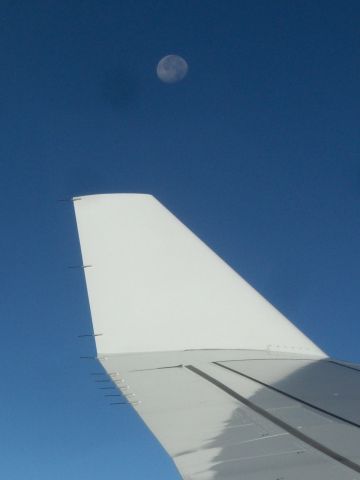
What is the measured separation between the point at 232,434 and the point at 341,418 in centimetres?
66

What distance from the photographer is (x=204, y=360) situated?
371cm

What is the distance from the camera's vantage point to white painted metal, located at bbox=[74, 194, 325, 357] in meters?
3.80

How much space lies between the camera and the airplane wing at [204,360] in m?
2.27

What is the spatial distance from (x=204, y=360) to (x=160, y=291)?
2.32ft

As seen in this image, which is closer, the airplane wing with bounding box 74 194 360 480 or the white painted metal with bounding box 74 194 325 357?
the airplane wing with bounding box 74 194 360 480

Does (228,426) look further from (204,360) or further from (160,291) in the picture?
(160,291)

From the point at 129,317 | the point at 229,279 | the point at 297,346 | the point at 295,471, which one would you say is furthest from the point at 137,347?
the point at 295,471

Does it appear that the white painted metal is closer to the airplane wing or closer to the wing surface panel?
the airplane wing

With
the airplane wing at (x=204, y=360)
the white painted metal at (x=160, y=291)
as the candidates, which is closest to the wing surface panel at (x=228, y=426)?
the airplane wing at (x=204, y=360)

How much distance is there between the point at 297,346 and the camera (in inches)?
169

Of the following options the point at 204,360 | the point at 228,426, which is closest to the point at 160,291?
the point at 204,360

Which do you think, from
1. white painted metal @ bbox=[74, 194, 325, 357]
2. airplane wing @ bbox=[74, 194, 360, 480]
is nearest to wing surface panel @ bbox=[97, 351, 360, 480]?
airplane wing @ bbox=[74, 194, 360, 480]

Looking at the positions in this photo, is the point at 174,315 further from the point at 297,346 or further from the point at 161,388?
the point at 297,346

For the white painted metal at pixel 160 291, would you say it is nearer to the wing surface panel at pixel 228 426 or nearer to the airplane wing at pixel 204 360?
the airplane wing at pixel 204 360
